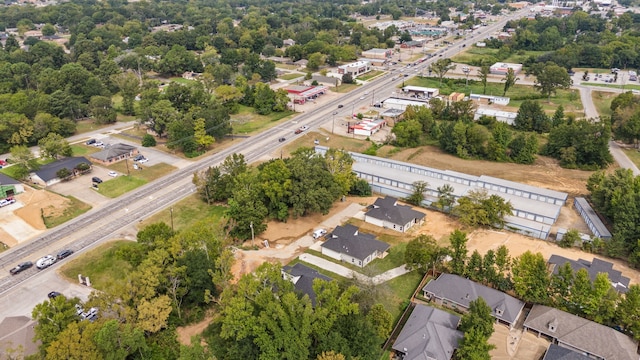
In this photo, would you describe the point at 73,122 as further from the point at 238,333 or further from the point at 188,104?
the point at 238,333

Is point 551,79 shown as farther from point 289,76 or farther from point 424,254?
point 424,254

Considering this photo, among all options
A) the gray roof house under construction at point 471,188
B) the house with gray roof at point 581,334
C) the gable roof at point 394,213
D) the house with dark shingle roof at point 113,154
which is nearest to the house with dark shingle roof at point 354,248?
the gable roof at point 394,213

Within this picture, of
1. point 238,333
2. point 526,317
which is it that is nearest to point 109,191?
point 238,333

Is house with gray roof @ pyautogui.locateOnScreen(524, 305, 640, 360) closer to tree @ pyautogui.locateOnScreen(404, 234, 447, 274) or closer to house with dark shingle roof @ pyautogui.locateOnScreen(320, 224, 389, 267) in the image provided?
tree @ pyautogui.locateOnScreen(404, 234, 447, 274)

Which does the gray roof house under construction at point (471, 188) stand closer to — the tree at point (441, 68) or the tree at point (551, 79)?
the tree at point (551, 79)

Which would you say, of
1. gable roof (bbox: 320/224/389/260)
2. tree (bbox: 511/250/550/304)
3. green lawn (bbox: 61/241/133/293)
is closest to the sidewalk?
gable roof (bbox: 320/224/389/260)

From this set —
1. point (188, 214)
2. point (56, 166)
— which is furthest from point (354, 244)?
point (56, 166)
